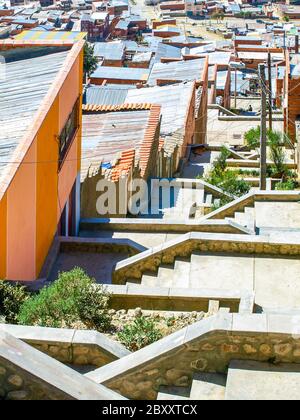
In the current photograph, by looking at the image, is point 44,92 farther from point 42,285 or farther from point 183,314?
point 183,314

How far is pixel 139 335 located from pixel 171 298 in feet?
6.67

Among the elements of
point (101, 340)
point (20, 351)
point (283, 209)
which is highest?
point (20, 351)

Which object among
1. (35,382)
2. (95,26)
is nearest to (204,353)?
(35,382)

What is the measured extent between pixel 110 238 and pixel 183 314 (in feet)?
18.4

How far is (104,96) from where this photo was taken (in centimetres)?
3719

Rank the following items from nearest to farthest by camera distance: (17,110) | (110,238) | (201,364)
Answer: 1. (201,364)
2. (17,110)
3. (110,238)

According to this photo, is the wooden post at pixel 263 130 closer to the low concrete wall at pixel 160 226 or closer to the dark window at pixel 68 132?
the low concrete wall at pixel 160 226

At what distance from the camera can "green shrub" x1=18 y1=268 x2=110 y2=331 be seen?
34.1 feet

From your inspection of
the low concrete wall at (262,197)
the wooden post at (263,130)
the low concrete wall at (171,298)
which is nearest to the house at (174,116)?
the wooden post at (263,130)

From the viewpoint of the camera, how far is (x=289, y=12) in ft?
374

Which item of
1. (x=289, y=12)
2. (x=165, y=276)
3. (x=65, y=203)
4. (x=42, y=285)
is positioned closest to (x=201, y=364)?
(x=42, y=285)

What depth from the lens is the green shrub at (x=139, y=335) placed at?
32.1ft

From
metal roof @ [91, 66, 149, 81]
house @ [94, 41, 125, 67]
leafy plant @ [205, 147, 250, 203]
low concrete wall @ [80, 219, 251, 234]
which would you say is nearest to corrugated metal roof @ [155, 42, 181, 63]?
house @ [94, 41, 125, 67]

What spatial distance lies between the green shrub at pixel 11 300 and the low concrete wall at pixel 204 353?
2667 mm
